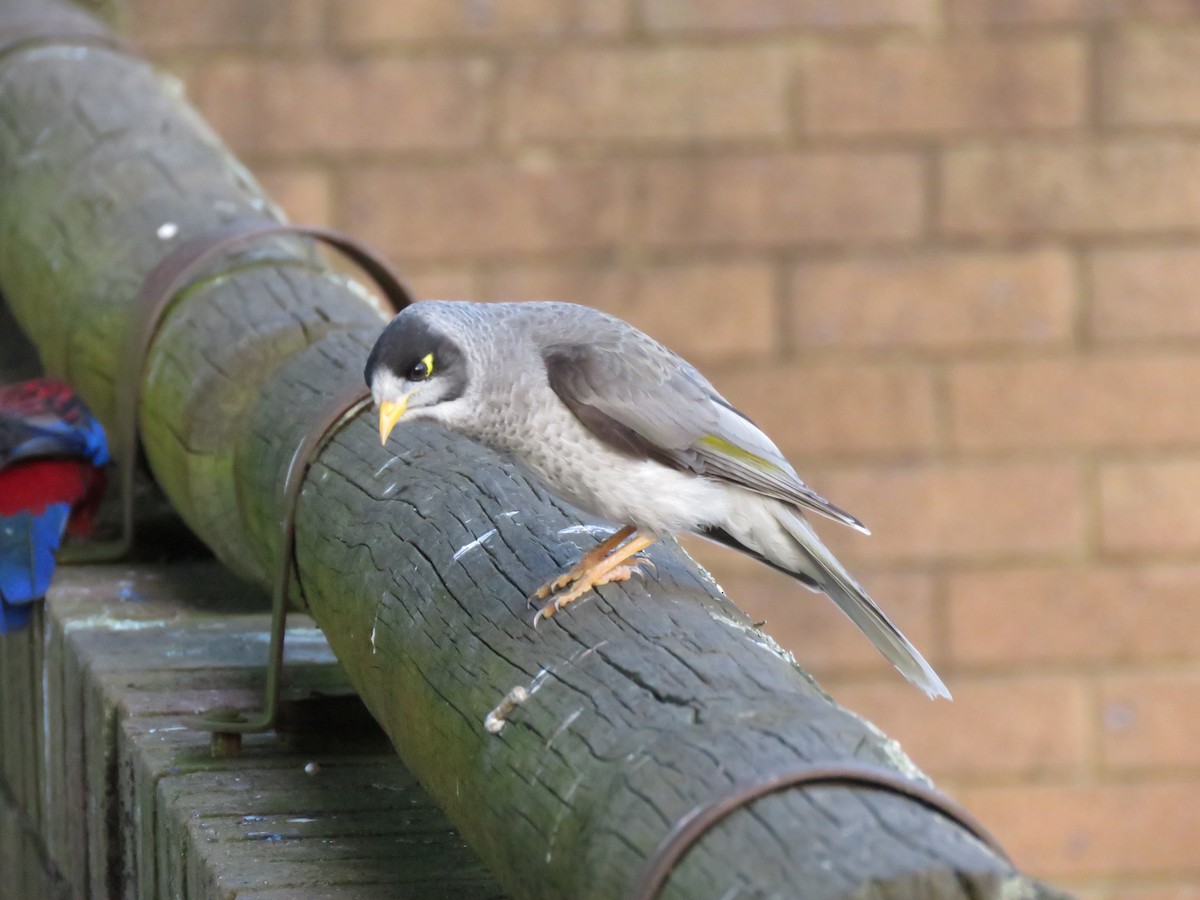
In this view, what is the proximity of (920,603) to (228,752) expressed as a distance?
8.36ft

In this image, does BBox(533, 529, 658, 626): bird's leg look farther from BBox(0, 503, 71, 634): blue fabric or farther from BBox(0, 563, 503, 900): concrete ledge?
BBox(0, 503, 71, 634): blue fabric

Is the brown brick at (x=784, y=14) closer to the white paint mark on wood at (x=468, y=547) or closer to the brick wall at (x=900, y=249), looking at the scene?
the brick wall at (x=900, y=249)

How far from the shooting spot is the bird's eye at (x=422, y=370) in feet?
6.63

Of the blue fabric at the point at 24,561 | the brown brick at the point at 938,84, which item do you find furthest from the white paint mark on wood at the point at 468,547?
the brown brick at the point at 938,84

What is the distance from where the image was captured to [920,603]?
14.2 ft

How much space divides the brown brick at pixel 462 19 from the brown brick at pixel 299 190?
1.05ft

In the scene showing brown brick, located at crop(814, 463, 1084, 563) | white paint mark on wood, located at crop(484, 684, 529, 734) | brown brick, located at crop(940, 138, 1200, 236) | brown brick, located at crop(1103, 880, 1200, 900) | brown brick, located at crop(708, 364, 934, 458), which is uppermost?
brown brick, located at crop(940, 138, 1200, 236)

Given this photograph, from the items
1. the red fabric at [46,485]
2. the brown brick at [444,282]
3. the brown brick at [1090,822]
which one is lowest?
the brown brick at [1090,822]

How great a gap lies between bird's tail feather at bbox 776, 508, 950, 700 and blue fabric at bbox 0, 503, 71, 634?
3.79ft

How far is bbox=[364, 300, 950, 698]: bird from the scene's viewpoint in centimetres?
205

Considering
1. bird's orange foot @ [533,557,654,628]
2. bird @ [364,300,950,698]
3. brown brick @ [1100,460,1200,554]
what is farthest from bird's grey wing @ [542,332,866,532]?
brown brick @ [1100,460,1200,554]

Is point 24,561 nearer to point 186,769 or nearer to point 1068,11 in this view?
point 186,769

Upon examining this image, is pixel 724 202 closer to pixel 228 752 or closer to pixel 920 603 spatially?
pixel 920 603

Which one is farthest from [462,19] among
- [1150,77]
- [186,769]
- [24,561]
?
[186,769]
